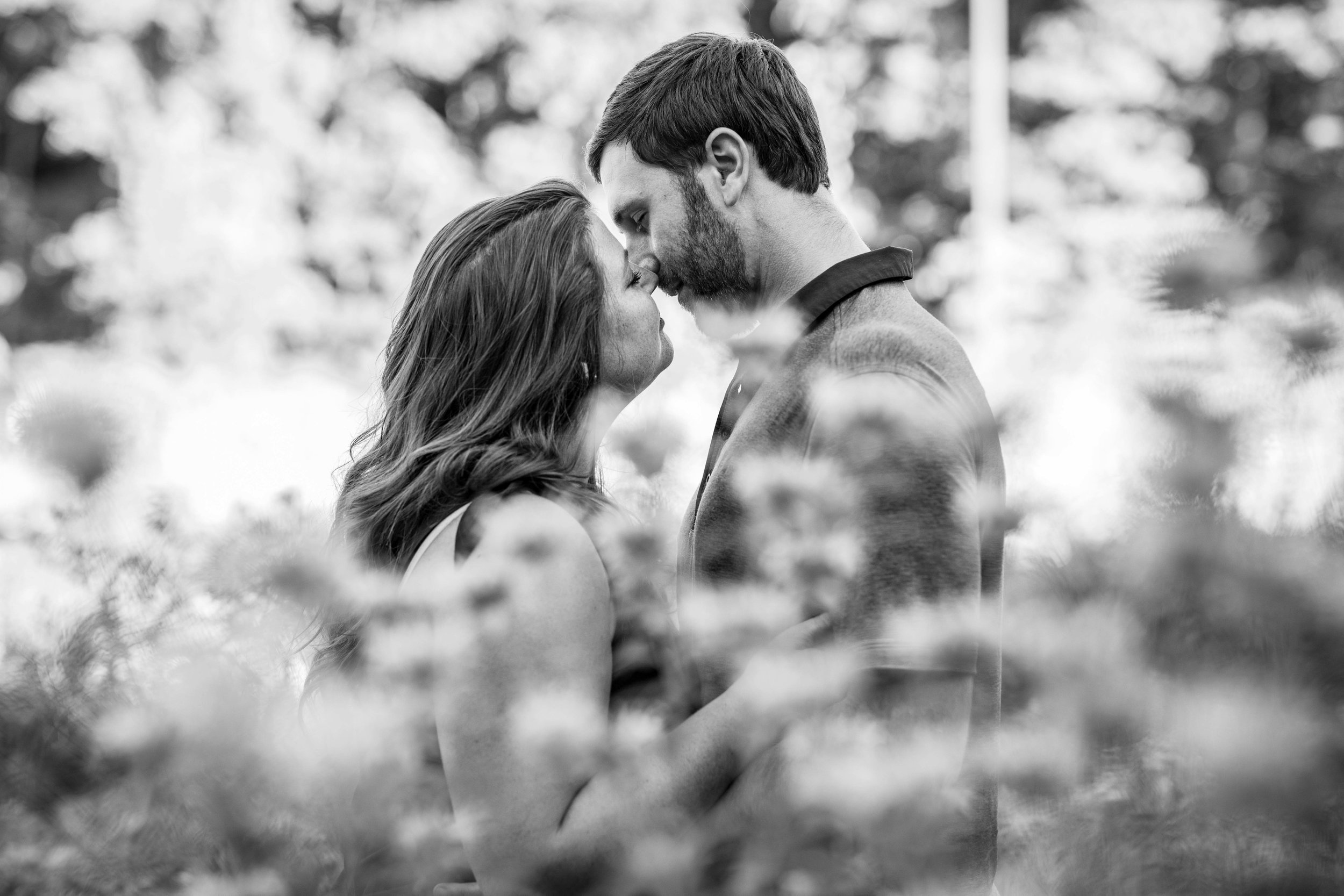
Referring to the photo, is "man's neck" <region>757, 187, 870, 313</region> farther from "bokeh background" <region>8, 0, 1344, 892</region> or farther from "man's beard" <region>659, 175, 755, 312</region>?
"bokeh background" <region>8, 0, 1344, 892</region>

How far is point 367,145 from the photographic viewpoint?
10.8 meters

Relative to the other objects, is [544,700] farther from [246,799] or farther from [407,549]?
[407,549]

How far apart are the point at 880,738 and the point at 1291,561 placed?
0.34 meters

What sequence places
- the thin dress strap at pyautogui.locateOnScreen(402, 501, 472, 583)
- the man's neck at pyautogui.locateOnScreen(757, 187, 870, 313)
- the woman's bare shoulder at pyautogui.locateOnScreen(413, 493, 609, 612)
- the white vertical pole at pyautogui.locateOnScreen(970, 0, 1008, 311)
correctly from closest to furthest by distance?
the woman's bare shoulder at pyautogui.locateOnScreen(413, 493, 609, 612) < the thin dress strap at pyautogui.locateOnScreen(402, 501, 472, 583) < the man's neck at pyautogui.locateOnScreen(757, 187, 870, 313) < the white vertical pole at pyautogui.locateOnScreen(970, 0, 1008, 311)

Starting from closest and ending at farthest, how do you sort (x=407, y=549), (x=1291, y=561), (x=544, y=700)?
1. (x=1291, y=561)
2. (x=544, y=700)
3. (x=407, y=549)

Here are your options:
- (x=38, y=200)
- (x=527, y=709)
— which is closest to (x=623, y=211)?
(x=527, y=709)

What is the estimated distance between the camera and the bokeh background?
0.85 metres

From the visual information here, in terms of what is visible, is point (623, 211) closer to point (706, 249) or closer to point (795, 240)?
point (706, 249)

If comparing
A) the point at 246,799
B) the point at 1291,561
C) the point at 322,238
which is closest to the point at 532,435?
the point at 246,799

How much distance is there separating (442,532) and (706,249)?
0.82 meters

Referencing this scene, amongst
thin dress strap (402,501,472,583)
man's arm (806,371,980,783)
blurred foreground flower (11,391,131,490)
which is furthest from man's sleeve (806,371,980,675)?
blurred foreground flower (11,391,131,490)

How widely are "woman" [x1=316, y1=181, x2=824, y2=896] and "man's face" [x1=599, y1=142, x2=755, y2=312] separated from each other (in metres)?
0.06

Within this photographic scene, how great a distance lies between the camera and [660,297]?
4.89 metres

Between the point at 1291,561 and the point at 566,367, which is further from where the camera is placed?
the point at 566,367
